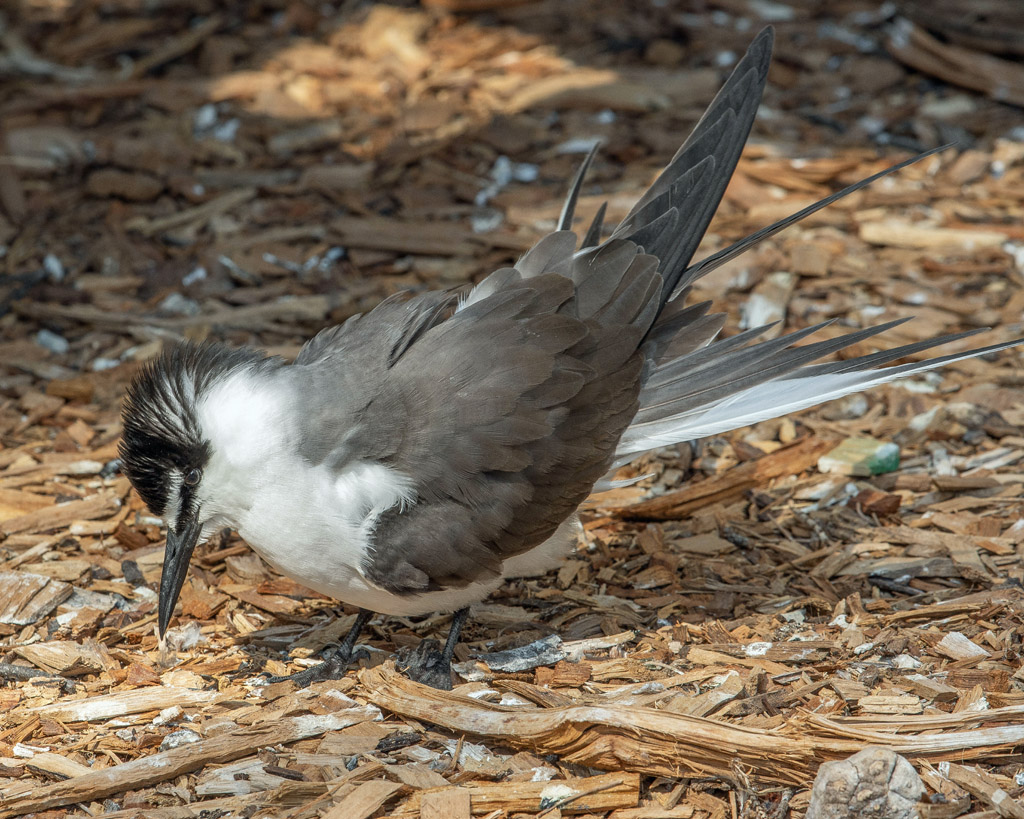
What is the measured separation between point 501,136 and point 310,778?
6088mm

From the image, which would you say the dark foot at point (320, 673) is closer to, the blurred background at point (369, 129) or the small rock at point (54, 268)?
the blurred background at point (369, 129)

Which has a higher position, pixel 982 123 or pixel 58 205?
pixel 58 205

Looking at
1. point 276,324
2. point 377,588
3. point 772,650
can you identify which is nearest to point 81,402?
point 276,324

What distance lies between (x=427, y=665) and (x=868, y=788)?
2050mm

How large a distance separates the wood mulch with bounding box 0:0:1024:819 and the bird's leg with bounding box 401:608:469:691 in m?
0.12

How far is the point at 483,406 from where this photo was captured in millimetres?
4723

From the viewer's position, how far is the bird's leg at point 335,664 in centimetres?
496

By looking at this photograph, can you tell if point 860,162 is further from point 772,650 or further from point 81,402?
point 81,402

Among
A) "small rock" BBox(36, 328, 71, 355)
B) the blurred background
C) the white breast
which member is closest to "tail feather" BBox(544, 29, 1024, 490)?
the white breast

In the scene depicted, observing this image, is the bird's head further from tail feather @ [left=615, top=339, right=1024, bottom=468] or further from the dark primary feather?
tail feather @ [left=615, top=339, right=1024, bottom=468]

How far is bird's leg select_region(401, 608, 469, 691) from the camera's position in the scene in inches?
192

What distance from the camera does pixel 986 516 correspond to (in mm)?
5762

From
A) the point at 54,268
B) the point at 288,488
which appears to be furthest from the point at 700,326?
the point at 54,268

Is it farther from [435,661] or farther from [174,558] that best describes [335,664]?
[174,558]
